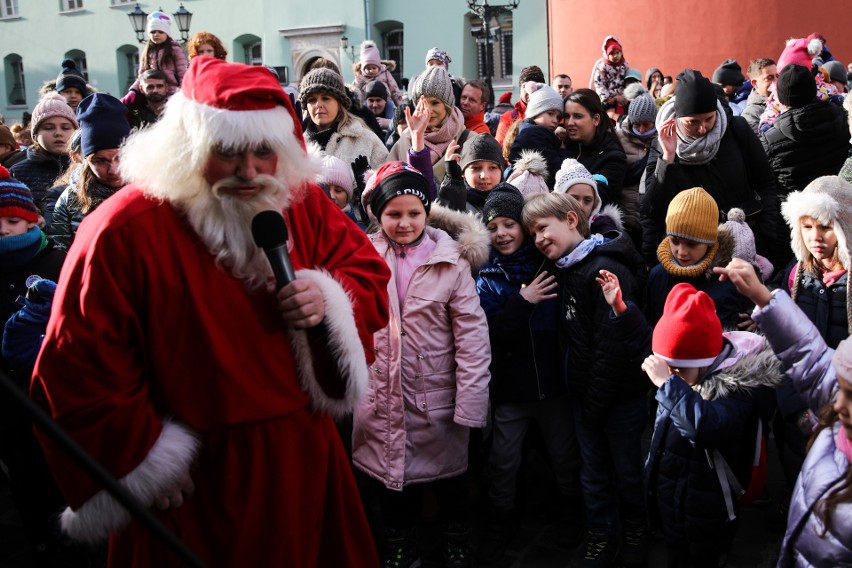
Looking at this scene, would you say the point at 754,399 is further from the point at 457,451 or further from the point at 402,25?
the point at 402,25

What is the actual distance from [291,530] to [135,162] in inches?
46.7

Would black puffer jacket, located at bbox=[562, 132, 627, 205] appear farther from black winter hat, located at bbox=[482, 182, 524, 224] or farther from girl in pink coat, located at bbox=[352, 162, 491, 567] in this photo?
girl in pink coat, located at bbox=[352, 162, 491, 567]

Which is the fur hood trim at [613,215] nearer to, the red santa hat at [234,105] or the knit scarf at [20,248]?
the red santa hat at [234,105]

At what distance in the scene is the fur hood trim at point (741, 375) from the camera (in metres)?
3.11

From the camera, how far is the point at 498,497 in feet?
13.2

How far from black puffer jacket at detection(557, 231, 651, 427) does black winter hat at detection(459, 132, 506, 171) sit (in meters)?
1.39

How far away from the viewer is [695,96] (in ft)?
14.9

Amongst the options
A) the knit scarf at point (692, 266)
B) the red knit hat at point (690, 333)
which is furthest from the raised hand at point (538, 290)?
the red knit hat at point (690, 333)

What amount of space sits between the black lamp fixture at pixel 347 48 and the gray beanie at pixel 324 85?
22.2 metres

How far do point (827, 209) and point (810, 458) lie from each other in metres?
1.59

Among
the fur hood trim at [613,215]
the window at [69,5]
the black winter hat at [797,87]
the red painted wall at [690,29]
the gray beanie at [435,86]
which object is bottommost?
the fur hood trim at [613,215]

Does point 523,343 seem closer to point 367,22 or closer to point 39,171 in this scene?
point 39,171

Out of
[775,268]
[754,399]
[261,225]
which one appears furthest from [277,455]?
[775,268]

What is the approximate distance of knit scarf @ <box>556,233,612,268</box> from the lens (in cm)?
385
